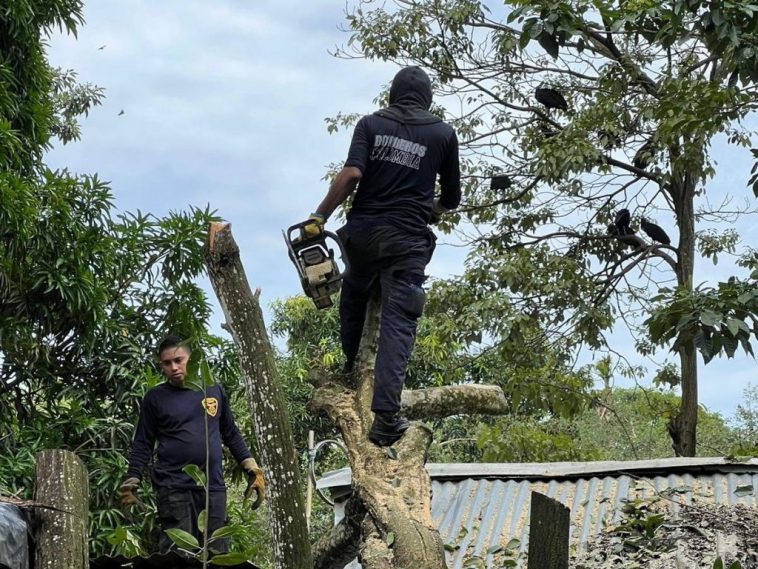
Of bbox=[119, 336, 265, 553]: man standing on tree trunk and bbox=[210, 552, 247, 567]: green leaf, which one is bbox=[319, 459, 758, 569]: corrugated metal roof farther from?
bbox=[210, 552, 247, 567]: green leaf

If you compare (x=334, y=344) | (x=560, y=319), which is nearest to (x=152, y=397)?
(x=560, y=319)

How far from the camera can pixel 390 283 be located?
3705 mm

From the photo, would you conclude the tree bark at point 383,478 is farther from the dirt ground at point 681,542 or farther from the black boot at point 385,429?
the dirt ground at point 681,542

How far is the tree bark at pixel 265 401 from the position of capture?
3.27 m

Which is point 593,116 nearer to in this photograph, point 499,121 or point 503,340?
point 499,121

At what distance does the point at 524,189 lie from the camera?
12.4m

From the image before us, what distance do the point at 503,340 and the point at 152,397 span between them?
6732mm

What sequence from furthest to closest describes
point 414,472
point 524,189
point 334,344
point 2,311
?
point 334,344, point 524,189, point 2,311, point 414,472

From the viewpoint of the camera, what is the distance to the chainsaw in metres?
3.61

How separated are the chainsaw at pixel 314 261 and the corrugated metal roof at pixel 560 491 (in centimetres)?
288

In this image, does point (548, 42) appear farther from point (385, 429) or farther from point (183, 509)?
point (183, 509)

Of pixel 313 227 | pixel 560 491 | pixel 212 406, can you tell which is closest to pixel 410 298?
pixel 313 227

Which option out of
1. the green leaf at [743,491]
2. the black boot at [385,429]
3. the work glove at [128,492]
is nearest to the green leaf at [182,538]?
the black boot at [385,429]

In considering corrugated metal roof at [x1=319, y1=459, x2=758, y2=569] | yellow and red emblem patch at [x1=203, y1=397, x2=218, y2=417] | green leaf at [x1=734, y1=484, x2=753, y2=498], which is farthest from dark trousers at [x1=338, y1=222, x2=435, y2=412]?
green leaf at [x1=734, y1=484, x2=753, y2=498]
